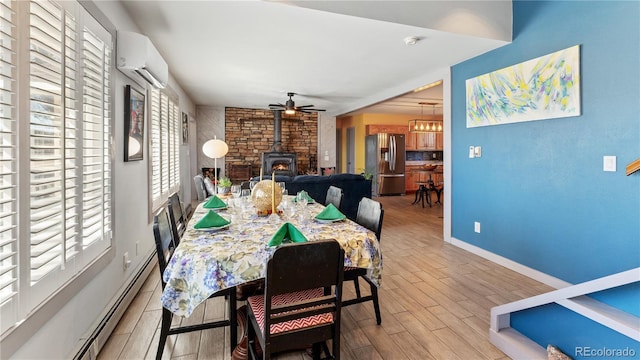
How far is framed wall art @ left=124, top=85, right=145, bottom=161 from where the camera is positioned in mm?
2354

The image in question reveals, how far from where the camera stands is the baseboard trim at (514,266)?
2681 millimetres

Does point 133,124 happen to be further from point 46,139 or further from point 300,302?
point 300,302

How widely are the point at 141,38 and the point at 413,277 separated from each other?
10.3 feet

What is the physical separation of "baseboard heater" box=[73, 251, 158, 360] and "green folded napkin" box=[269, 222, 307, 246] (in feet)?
4.08

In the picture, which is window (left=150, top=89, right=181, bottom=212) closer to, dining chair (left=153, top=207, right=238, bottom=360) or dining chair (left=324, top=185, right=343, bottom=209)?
dining chair (left=153, top=207, right=238, bottom=360)

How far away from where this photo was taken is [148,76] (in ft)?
8.49

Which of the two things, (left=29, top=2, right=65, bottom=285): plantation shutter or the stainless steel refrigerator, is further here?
the stainless steel refrigerator

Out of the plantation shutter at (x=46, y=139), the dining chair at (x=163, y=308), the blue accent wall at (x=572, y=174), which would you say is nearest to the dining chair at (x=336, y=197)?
the dining chair at (x=163, y=308)

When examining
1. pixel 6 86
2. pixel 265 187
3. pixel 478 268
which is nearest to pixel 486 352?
pixel 478 268

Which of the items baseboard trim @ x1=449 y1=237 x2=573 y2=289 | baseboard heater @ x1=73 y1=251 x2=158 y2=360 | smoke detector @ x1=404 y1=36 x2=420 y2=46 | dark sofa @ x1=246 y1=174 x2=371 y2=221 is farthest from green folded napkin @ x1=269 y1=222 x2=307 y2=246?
dark sofa @ x1=246 y1=174 x2=371 y2=221

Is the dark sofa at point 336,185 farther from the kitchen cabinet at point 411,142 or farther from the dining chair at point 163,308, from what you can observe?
the kitchen cabinet at point 411,142

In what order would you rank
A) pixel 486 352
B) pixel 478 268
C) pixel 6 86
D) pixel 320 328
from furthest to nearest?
pixel 478 268 → pixel 486 352 → pixel 320 328 → pixel 6 86

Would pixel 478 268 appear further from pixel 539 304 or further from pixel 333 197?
pixel 333 197

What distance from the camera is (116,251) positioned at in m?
2.15
